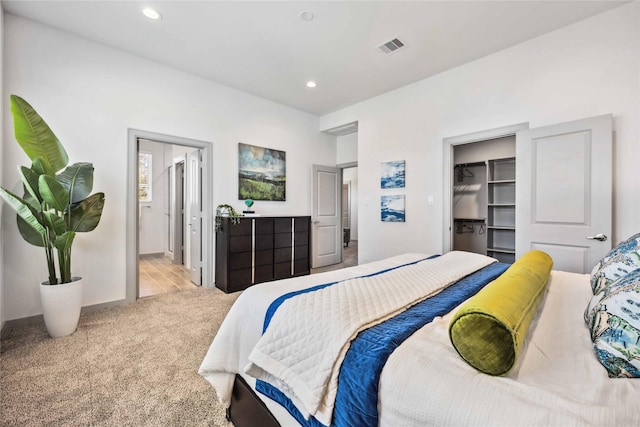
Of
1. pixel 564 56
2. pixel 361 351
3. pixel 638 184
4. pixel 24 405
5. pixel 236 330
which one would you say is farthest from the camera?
pixel 564 56

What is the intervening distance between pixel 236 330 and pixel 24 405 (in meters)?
1.42

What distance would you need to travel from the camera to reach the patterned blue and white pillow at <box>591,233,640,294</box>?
4.05 feet

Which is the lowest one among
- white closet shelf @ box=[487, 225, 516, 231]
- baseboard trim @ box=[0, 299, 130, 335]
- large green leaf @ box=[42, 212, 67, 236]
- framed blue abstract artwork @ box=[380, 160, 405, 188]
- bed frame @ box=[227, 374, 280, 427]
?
baseboard trim @ box=[0, 299, 130, 335]

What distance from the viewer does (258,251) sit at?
399cm

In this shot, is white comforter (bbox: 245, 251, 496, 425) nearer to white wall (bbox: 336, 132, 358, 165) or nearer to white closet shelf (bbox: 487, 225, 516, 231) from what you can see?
white closet shelf (bbox: 487, 225, 516, 231)

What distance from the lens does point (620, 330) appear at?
79cm

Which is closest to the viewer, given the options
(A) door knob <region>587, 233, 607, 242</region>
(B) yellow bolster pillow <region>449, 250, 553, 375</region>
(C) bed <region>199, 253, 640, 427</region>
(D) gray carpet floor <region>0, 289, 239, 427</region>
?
(C) bed <region>199, 253, 640, 427</region>

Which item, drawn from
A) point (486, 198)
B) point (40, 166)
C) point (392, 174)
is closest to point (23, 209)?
point (40, 166)

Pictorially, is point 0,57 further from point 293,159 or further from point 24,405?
point 293,159

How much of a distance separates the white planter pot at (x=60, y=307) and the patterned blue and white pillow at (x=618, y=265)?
12.3 ft

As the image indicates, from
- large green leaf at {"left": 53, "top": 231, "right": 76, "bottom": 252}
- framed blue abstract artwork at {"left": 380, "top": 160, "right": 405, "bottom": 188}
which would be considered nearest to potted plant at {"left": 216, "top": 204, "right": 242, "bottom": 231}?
large green leaf at {"left": 53, "top": 231, "right": 76, "bottom": 252}

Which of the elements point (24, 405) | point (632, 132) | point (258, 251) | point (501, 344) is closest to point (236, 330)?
point (501, 344)

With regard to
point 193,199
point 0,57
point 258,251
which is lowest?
point 258,251

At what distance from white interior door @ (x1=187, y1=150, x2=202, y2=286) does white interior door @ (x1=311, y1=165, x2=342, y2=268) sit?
208cm
